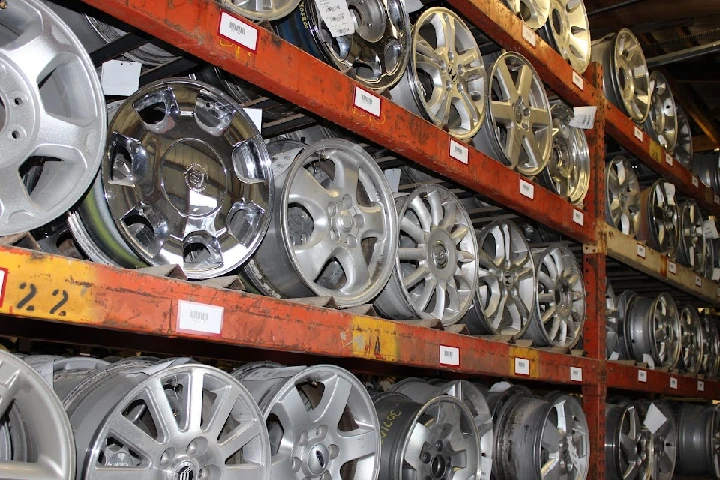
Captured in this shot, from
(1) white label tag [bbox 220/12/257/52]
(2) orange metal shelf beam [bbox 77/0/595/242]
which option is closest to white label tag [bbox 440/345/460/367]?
(2) orange metal shelf beam [bbox 77/0/595/242]

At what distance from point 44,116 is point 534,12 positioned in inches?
163

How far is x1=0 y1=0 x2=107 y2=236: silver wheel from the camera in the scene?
2258mm

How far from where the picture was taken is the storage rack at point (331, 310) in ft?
7.62

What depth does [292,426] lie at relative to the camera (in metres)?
3.14

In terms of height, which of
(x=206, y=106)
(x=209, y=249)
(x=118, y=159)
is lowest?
(x=209, y=249)

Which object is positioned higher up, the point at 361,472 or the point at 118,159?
the point at 118,159

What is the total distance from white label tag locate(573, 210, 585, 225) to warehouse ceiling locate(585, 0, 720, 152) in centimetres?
289

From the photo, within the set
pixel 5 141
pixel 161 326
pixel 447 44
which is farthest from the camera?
pixel 447 44

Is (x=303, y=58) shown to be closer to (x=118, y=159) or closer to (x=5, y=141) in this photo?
(x=118, y=159)

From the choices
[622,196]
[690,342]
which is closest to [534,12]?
[622,196]

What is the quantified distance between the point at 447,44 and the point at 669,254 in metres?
4.36

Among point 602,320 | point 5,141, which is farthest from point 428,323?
point 602,320

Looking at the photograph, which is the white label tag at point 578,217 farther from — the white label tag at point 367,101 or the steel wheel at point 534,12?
the white label tag at point 367,101

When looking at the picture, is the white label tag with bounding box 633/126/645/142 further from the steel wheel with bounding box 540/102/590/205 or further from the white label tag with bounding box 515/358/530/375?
the white label tag with bounding box 515/358/530/375
